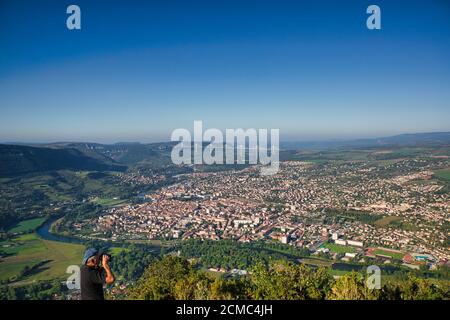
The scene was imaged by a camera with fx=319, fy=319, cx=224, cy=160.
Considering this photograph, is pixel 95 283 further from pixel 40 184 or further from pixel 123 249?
pixel 40 184

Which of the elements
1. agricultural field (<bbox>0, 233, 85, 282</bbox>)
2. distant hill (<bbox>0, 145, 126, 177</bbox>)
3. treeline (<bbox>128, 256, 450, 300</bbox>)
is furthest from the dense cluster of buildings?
distant hill (<bbox>0, 145, 126, 177</bbox>)

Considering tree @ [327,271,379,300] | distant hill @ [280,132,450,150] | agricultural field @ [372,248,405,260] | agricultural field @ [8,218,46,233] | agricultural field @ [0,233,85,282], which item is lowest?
agricultural field @ [0,233,85,282]

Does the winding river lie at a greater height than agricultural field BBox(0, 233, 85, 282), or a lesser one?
lesser

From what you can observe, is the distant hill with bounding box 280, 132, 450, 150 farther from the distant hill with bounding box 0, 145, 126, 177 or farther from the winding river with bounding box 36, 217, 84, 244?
the winding river with bounding box 36, 217, 84, 244

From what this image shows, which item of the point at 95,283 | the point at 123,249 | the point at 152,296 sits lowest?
the point at 123,249

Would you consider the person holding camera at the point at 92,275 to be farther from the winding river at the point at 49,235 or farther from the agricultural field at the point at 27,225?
the agricultural field at the point at 27,225

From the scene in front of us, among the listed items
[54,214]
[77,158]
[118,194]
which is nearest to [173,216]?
[54,214]

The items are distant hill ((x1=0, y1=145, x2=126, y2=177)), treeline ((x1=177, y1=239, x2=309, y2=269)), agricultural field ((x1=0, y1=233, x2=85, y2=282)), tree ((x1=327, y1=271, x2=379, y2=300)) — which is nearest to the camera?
tree ((x1=327, y1=271, x2=379, y2=300))
